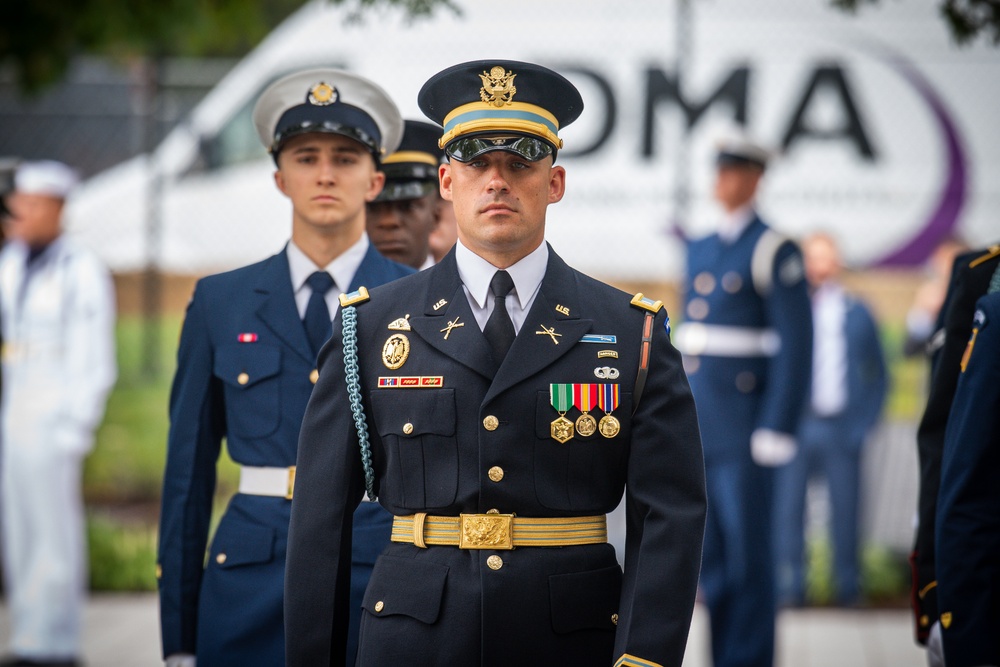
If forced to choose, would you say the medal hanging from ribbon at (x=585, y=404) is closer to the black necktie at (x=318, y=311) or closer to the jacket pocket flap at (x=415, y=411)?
the jacket pocket flap at (x=415, y=411)

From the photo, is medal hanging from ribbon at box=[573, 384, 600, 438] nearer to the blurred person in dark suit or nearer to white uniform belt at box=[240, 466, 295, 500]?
white uniform belt at box=[240, 466, 295, 500]

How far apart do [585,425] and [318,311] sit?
3.77 feet

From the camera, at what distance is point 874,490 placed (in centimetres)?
913

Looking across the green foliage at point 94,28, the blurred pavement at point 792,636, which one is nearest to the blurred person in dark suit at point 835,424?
the blurred pavement at point 792,636

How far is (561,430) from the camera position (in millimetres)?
2904

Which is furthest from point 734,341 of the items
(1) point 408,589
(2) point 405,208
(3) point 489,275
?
(1) point 408,589

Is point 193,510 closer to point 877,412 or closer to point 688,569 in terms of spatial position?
point 688,569

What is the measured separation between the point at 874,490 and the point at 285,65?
5.16 meters

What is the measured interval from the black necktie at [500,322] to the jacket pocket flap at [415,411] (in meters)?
0.15

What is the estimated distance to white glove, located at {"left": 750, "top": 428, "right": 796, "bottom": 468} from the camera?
6402 mm

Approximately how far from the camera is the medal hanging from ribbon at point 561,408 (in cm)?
290

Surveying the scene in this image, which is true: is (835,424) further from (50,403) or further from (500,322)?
(500,322)

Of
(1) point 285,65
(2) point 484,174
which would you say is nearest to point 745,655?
(2) point 484,174

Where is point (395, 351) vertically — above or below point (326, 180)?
below
